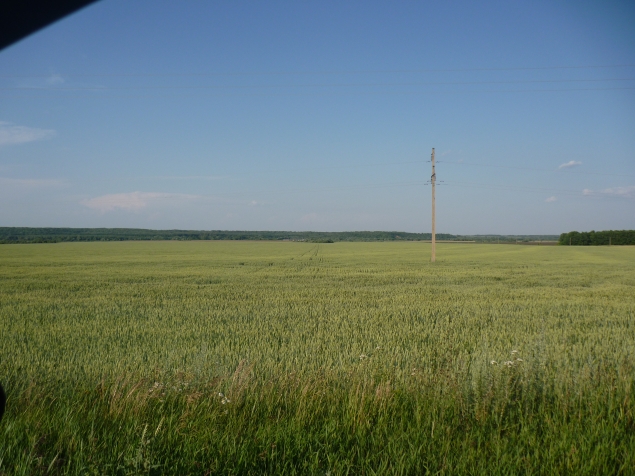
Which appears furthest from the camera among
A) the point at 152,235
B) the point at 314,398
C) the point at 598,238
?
the point at 152,235

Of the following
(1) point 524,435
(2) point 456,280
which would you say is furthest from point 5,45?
(2) point 456,280

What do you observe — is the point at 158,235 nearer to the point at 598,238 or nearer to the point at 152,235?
the point at 152,235

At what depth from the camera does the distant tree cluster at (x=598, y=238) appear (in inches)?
3479

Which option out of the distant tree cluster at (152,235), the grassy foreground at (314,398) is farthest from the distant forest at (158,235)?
the grassy foreground at (314,398)

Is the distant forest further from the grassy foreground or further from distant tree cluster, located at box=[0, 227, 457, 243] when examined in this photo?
the grassy foreground

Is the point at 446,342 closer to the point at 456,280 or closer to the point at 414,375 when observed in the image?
the point at 414,375

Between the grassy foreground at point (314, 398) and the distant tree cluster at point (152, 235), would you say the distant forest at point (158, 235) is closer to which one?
the distant tree cluster at point (152, 235)

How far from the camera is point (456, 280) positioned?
2314cm

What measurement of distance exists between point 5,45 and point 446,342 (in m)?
7.72

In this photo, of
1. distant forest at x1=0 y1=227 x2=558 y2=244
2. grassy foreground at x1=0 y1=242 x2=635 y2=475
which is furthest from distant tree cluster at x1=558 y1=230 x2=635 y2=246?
grassy foreground at x1=0 y1=242 x2=635 y2=475

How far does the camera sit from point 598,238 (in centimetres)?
9194

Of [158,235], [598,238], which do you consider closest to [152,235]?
[158,235]

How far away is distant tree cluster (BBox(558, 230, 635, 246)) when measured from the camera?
88.4m

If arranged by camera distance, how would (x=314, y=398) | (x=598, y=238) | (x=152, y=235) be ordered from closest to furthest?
(x=314, y=398) → (x=598, y=238) → (x=152, y=235)
